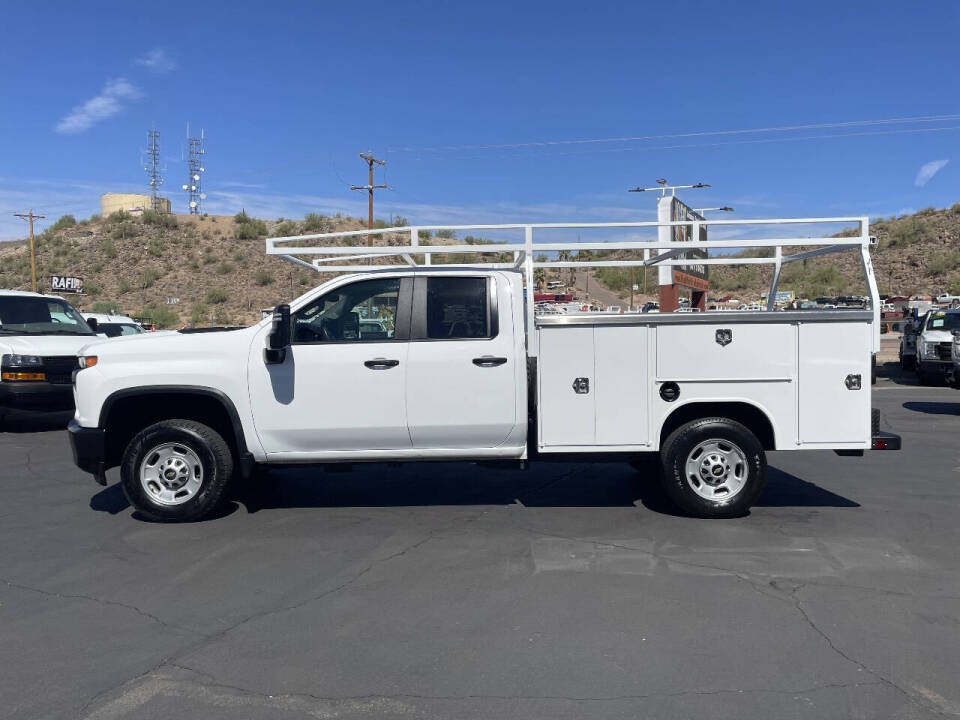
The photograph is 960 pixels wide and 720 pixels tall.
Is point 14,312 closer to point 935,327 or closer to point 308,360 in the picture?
point 308,360

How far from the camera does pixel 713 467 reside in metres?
7.10

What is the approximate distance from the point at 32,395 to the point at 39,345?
75cm

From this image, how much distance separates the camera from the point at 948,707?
386 cm

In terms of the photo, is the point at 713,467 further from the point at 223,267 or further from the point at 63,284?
the point at 223,267

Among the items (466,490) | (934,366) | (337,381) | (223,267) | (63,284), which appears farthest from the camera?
(223,267)

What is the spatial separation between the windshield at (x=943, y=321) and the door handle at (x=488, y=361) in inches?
652

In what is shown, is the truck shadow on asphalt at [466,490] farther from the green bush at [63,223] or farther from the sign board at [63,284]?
the green bush at [63,223]

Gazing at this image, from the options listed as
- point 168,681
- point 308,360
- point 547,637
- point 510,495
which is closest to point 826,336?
point 510,495

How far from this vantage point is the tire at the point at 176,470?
7.02 metres

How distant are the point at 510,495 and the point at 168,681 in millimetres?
4399

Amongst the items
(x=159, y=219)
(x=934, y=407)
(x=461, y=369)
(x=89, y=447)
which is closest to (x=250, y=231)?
(x=159, y=219)

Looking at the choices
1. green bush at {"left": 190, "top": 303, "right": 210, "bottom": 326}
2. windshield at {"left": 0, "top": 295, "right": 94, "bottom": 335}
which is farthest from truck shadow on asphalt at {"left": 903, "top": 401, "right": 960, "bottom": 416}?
green bush at {"left": 190, "top": 303, "right": 210, "bottom": 326}

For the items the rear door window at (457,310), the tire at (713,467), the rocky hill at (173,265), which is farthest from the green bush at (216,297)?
the tire at (713,467)

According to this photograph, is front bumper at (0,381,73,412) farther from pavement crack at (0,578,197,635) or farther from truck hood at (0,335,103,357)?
pavement crack at (0,578,197,635)
